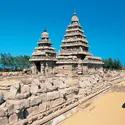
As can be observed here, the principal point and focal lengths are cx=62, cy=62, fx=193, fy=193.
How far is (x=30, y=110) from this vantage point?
7621 mm

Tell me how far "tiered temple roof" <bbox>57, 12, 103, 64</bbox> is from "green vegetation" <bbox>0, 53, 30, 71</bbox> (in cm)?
1974

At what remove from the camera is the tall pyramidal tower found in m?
33.8

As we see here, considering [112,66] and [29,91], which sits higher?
[112,66]

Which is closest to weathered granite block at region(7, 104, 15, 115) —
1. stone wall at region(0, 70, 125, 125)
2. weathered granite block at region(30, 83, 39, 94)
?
stone wall at region(0, 70, 125, 125)

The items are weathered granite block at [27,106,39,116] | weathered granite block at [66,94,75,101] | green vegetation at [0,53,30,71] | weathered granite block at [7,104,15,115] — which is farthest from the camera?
green vegetation at [0,53,30,71]

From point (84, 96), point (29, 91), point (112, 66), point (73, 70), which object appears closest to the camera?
point (29, 91)

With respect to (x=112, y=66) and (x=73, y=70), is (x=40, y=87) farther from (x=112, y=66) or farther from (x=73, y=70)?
(x=112, y=66)

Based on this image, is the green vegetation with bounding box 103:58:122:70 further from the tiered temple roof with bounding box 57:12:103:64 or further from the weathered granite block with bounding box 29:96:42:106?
the weathered granite block with bounding box 29:96:42:106

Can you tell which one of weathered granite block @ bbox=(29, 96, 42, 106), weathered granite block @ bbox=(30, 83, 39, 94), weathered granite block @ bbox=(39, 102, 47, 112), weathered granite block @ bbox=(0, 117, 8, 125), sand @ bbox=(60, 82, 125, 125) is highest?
weathered granite block @ bbox=(30, 83, 39, 94)

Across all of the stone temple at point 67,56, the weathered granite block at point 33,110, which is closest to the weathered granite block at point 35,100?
the weathered granite block at point 33,110

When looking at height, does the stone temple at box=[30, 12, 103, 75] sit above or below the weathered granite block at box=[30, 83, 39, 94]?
above

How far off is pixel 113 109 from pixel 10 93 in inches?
249

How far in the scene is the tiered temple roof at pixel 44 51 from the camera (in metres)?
33.7

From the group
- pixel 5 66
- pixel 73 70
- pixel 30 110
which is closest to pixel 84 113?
pixel 30 110
